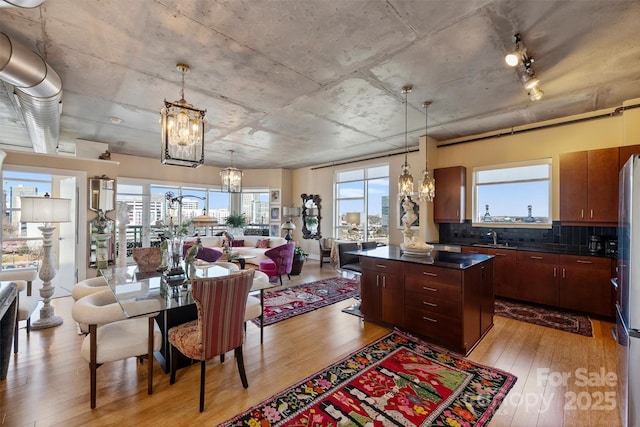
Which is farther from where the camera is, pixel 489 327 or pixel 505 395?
pixel 489 327

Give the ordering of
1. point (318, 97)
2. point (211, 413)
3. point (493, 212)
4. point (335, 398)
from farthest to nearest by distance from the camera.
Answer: point (493, 212) < point (318, 97) < point (335, 398) < point (211, 413)

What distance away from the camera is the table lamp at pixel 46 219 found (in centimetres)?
315

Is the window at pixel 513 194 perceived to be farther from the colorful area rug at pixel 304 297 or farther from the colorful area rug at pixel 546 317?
the colorful area rug at pixel 304 297

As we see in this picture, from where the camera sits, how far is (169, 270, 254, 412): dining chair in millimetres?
1939

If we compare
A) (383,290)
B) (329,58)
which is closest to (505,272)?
(383,290)

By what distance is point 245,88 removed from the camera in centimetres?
327

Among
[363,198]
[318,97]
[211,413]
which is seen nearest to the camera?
[211,413]

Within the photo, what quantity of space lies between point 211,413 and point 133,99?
3.80 m

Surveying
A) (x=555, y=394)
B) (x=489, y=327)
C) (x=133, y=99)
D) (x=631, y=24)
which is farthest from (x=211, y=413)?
(x=631, y=24)

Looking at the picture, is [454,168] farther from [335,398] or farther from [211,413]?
[211,413]

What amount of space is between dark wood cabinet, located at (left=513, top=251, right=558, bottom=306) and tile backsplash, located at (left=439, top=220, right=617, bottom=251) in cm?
46

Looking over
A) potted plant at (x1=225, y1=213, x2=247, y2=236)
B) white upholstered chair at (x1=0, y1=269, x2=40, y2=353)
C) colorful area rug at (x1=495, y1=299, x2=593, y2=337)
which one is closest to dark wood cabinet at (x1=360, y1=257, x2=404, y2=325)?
colorful area rug at (x1=495, y1=299, x2=593, y2=337)

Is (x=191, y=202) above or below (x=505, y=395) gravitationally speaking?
above

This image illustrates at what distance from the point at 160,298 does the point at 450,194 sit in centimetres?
497
